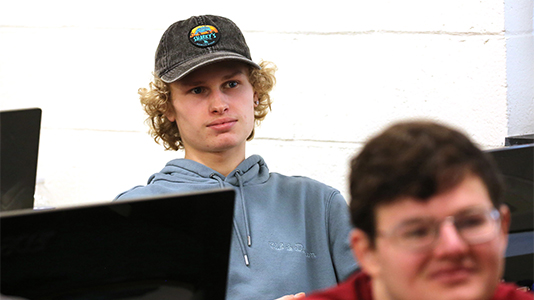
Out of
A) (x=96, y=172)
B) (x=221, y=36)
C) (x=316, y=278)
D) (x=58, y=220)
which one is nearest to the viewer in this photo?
(x=58, y=220)

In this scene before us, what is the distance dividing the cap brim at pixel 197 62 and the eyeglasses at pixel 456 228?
2.90 ft

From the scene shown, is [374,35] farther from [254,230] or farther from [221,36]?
[254,230]

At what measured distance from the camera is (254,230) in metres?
1.36

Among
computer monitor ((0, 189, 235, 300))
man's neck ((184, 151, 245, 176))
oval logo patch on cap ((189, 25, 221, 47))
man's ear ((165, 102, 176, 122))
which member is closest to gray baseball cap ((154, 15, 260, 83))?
oval logo patch on cap ((189, 25, 221, 47))

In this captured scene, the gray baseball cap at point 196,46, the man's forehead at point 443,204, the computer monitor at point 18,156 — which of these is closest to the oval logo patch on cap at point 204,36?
the gray baseball cap at point 196,46

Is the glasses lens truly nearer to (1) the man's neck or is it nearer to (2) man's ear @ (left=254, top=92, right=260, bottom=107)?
(1) the man's neck

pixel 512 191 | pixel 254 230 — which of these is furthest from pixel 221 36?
pixel 512 191

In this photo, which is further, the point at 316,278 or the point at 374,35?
the point at 374,35

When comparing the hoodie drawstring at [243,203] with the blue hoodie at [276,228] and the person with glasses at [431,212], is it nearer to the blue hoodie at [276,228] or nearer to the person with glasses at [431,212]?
the blue hoodie at [276,228]

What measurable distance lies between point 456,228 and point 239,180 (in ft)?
2.97

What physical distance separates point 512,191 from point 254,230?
622 millimetres

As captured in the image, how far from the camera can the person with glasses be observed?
1.91 ft

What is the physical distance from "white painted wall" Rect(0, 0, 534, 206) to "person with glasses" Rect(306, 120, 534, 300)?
133 centimetres

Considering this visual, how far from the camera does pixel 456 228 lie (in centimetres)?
59
